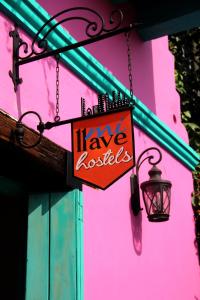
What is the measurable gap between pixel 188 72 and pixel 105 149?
6066 millimetres

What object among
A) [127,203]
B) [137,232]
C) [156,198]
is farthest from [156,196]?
[137,232]

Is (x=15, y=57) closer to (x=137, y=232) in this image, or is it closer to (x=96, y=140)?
(x=96, y=140)

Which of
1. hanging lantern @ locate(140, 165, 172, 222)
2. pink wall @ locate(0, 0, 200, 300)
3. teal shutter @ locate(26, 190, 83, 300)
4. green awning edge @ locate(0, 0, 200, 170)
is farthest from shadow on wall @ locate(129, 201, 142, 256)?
teal shutter @ locate(26, 190, 83, 300)

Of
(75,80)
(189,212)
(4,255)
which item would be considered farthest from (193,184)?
(4,255)

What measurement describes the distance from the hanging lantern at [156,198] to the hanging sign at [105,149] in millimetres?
1475

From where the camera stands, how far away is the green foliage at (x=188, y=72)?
7887 mm

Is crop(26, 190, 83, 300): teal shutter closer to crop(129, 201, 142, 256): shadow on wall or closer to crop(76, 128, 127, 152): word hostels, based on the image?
crop(76, 128, 127, 152): word hostels

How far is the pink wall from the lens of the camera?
3.56 metres

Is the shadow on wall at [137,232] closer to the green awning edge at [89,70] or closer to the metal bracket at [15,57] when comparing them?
the green awning edge at [89,70]

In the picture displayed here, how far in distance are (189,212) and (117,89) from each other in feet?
6.82

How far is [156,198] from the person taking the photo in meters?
4.34

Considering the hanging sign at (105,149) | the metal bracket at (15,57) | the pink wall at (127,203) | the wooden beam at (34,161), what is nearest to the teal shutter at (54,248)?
the wooden beam at (34,161)

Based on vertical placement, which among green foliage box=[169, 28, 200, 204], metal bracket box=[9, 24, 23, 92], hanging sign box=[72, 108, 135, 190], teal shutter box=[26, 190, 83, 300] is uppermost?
green foliage box=[169, 28, 200, 204]

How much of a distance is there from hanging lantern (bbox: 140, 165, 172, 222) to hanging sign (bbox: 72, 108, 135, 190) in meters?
1.48
